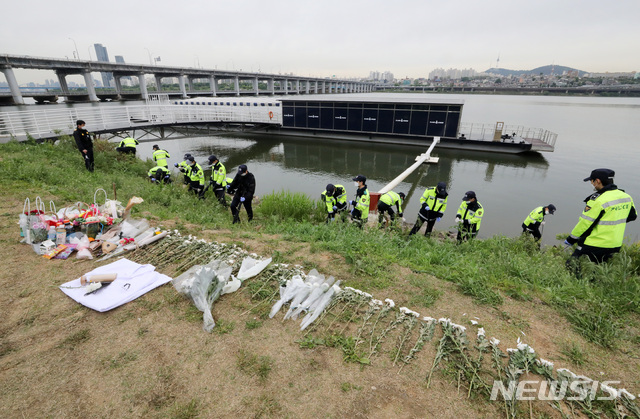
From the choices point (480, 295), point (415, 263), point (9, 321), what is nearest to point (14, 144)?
point (9, 321)

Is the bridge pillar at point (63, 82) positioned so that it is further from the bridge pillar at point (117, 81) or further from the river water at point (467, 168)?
the river water at point (467, 168)

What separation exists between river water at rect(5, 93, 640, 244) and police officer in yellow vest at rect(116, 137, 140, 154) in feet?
17.7

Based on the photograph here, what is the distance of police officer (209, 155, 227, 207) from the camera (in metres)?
9.30

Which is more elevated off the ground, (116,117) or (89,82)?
(89,82)

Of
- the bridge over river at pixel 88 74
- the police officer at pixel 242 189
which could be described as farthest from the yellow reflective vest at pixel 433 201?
the bridge over river at pixel 88 74

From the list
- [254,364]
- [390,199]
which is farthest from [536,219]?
[254,364]

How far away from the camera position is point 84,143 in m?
9.95

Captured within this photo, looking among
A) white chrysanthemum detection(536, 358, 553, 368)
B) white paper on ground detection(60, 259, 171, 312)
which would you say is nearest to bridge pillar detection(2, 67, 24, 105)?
white paper on ground detection(60, 259, 171, 312)

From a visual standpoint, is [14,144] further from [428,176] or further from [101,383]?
[428,176]

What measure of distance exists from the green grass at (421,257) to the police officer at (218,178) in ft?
1.55

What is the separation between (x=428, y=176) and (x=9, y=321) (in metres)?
16.1

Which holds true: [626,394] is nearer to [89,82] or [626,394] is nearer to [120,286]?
[120,286]

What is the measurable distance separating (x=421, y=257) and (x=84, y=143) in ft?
37.6

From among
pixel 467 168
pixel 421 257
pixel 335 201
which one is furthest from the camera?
pixel 467 168
